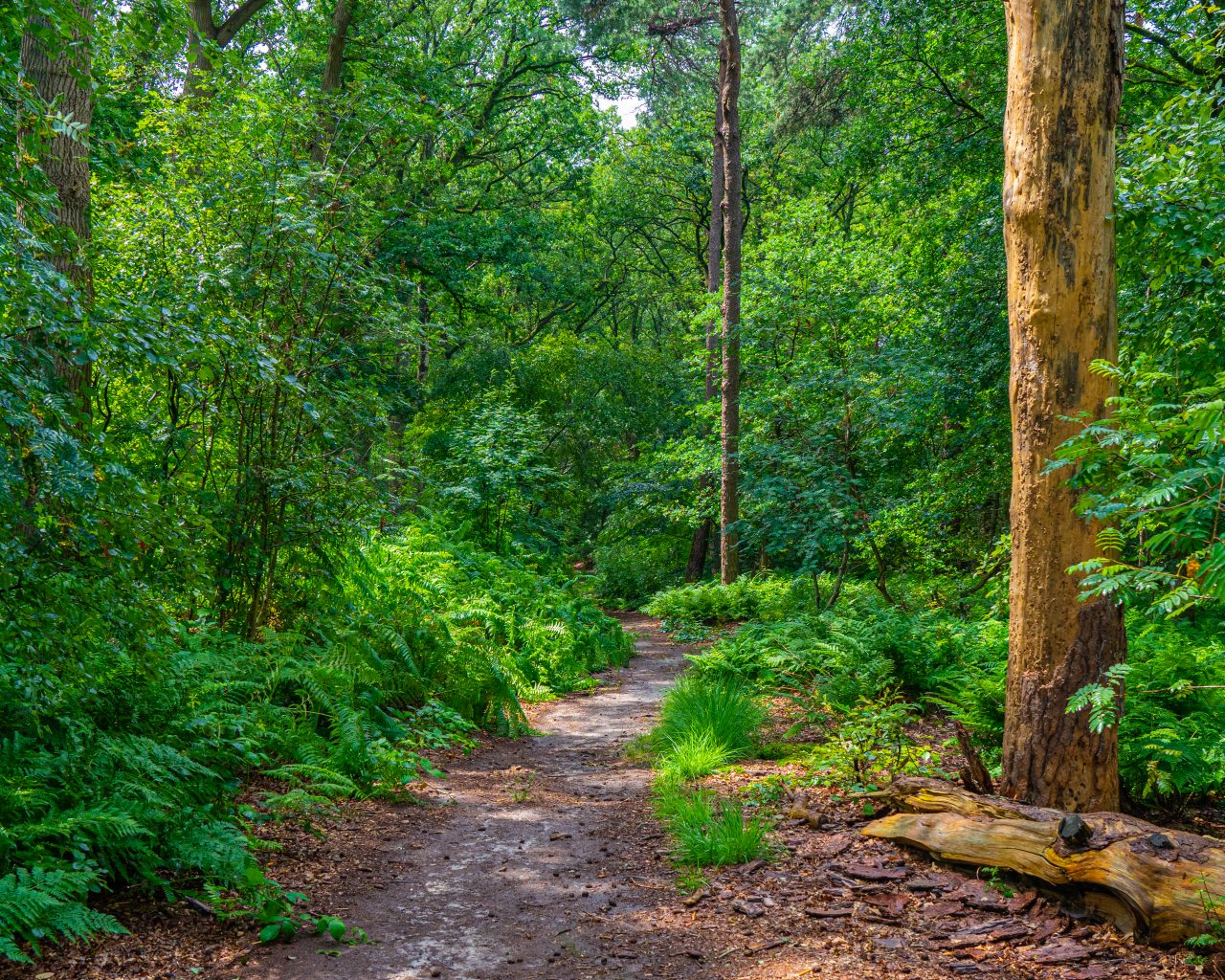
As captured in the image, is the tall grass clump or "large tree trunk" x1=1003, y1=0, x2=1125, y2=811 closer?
"large tree trunk" x1=1003, y1=0, x2=1125, y2=811

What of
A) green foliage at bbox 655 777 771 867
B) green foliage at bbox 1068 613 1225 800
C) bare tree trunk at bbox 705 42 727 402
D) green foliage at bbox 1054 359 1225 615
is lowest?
green foliage at bbox 655 777 771 867

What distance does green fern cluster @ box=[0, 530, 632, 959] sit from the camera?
3.31 m

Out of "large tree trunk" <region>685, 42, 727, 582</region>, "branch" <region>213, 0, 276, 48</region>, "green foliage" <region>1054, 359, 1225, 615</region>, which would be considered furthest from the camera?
"large tree trunk" <region>685, 42, 727, 582</region>

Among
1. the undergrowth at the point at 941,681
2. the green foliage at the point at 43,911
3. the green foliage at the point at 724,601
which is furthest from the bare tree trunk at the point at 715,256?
the green foliage at the point at 43,911

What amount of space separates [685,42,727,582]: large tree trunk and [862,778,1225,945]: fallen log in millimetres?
12898

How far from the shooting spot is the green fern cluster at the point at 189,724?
10.8 ft

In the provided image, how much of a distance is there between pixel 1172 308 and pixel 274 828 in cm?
618

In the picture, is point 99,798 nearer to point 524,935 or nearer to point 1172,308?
point 524,935

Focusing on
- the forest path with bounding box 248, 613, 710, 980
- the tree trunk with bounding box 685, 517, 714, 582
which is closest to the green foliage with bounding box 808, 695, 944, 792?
the forest path with bounding box 248, 613, 710, 980

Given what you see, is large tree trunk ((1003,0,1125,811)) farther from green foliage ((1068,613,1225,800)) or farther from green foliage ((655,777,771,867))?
green foliage ((655,777,771,867))

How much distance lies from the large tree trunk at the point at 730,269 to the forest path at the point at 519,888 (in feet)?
30.7

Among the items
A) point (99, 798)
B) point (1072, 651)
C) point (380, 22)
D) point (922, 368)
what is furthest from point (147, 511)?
point (380, 22)

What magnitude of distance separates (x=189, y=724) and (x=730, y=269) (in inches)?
537

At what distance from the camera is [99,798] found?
361 cm
